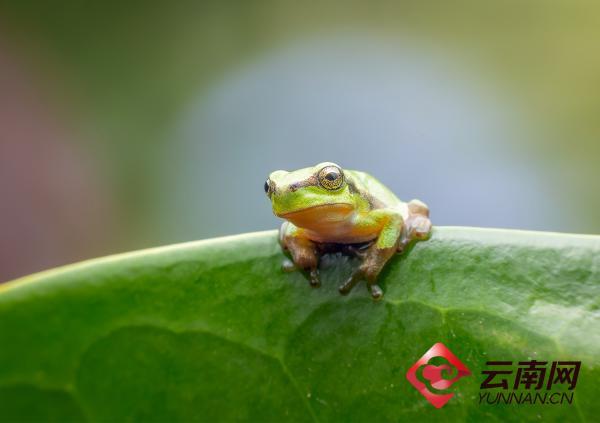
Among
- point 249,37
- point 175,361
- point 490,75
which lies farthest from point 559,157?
point 175,361

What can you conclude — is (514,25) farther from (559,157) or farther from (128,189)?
(128,189)

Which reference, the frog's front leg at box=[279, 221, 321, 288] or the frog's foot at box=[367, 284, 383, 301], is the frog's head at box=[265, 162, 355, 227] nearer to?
the frog's front leg at box=[279, 221, 321, 288]

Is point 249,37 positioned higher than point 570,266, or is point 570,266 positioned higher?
point 249,37

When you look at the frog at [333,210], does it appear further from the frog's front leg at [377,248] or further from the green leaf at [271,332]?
the green leaf at [271,332]
